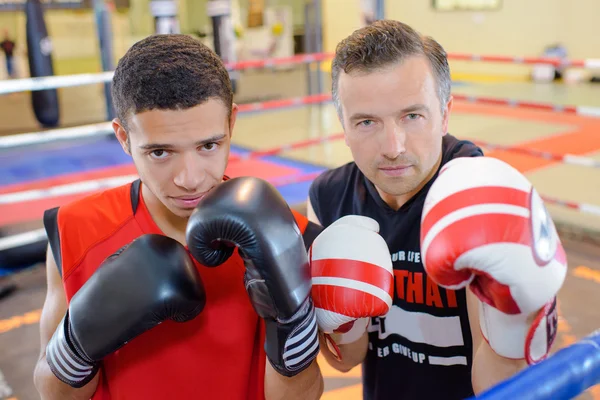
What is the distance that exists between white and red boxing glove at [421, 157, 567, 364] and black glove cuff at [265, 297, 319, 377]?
0.19m

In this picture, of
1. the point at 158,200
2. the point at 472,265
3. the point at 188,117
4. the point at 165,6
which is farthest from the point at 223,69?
the point at 165,6

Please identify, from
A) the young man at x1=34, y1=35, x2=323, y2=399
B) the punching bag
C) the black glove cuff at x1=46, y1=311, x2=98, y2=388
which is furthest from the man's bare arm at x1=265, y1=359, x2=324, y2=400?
the punching bag

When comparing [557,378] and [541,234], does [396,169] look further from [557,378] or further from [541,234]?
[557,378]

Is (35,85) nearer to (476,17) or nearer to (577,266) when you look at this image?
(577,266)

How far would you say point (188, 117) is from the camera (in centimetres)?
87

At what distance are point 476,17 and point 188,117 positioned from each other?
9.33 meters

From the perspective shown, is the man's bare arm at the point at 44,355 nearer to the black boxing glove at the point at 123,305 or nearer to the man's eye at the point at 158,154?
the black boxing glove at the point at 123,305

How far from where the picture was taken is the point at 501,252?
2.24 ft

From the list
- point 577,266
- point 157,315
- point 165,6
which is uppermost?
point 165,6

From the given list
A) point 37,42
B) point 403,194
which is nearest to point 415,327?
point 403,194

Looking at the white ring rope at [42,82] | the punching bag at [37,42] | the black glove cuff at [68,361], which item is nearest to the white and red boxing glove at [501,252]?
the black glove cuff at [68,361]

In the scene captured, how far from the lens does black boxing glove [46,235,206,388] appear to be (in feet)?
2.71

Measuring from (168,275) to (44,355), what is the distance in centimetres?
30

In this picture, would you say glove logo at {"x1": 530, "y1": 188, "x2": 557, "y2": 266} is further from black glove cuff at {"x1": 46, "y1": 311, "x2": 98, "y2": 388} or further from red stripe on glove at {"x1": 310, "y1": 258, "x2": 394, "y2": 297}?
black glove cuff at {"x1": 46, "y1": 311, "x2": 98, "y2": 388}
